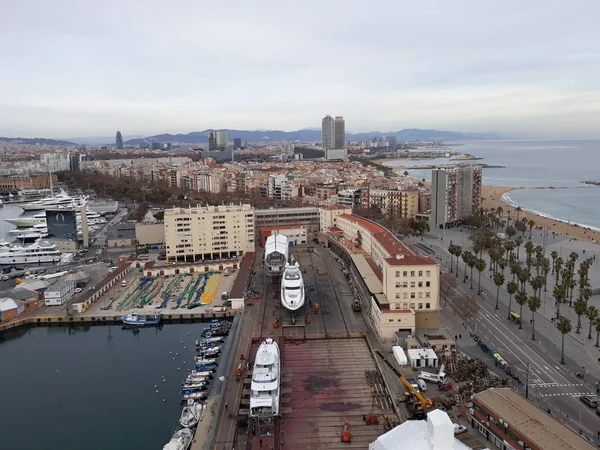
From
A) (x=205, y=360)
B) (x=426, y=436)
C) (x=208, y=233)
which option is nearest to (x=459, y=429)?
(x=426, y=436)

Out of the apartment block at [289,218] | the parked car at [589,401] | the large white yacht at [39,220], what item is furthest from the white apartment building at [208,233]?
the parked car at [589,401]

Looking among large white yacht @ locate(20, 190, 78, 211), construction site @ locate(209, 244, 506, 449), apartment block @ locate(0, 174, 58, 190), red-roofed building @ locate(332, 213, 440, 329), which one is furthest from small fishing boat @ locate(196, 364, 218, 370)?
apartment block @ locate(0, 174, 58, 190)

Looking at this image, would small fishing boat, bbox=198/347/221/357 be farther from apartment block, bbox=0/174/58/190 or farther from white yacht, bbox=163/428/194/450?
apartment block, bbox=0/174/58/190

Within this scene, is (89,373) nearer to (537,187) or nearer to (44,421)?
(44,421)

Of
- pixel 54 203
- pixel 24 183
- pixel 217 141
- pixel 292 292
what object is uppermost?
pixel 217 141

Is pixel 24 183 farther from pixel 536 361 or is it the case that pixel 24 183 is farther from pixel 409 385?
pixel 536 361

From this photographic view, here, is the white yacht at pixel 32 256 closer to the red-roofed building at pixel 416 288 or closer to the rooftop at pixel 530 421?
the red-roofed building at pixel 416 288

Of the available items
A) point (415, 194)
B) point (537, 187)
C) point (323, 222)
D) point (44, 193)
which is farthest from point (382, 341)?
point (44, 193)
